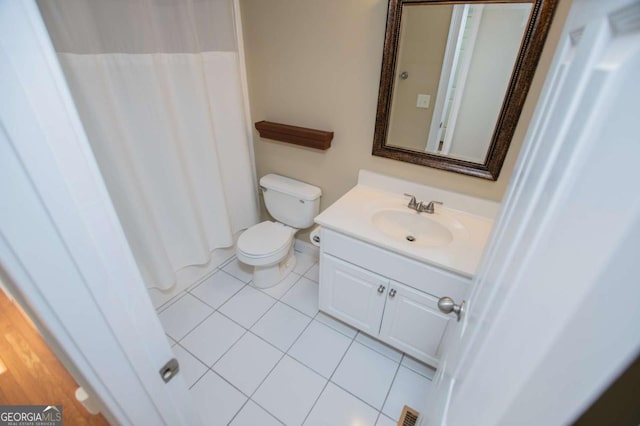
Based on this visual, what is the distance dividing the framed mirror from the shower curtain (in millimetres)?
1047

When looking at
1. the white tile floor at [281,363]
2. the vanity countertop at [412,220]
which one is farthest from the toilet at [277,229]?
the vanity countertop at [412,220]

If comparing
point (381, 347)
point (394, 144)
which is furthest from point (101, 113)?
point (381, 347)

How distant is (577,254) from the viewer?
0.24 meters

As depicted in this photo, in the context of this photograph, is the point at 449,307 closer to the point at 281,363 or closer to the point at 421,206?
the point at 421,206

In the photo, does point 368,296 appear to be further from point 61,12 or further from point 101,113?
point 61,12

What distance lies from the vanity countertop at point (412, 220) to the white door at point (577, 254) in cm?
82

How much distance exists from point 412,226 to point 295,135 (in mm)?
947

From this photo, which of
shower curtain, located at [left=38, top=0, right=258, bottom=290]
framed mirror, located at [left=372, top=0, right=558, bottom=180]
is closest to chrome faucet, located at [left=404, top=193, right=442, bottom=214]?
framed mirror, located at [left=372, top=0, right=558, bottom=180]

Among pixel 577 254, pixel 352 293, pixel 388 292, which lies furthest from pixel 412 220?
pixel 577 254

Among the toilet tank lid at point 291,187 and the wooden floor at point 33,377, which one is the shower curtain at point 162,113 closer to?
the toilet tank lid at point 291,187

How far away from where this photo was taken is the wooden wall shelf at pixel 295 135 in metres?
1.70

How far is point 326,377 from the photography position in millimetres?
1475

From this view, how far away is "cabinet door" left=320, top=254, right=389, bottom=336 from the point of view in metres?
1.43

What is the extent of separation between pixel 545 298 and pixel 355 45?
1.54 meters
